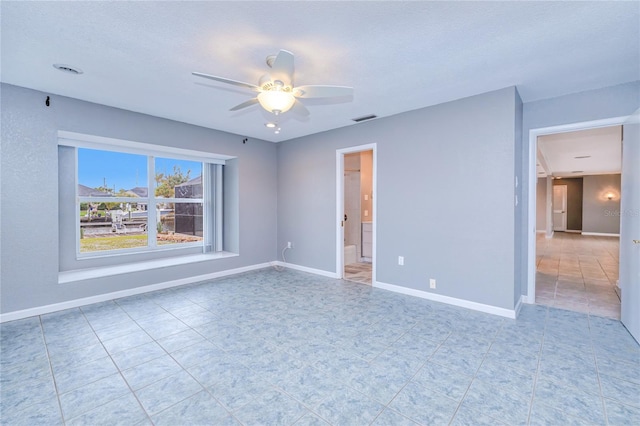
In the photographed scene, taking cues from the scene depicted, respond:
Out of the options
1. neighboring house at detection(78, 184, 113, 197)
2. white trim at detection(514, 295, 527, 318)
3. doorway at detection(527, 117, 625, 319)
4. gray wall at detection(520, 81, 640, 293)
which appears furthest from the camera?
neighboring house at detection(78, 184, 113, 197)

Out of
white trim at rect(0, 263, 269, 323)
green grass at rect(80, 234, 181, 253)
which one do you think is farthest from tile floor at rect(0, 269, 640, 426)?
green grass at rect(80, 234, 181, 253)

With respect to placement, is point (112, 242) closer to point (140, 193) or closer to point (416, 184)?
point (140, 193)

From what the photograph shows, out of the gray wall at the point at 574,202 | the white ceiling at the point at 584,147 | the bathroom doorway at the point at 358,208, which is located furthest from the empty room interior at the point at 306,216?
the gray wall at the point at 574,202

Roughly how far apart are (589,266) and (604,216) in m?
8.33

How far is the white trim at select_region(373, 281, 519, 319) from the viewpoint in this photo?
3176mm

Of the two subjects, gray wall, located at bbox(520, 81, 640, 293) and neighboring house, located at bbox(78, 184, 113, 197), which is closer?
gray wall, located at bbox(520, 81, 640, 293)

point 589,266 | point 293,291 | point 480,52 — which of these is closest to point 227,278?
point 293,291

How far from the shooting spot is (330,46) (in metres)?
2.31

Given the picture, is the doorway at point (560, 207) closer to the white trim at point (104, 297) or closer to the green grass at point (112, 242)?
the white trim at point (104, 297)

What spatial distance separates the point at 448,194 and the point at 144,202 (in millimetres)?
4644

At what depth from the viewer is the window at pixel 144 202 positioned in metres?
4.11

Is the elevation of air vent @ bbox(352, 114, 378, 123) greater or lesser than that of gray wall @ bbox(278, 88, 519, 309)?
greater

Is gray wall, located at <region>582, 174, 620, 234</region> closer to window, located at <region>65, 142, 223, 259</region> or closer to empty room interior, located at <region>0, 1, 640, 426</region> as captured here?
empty room interior, located at <region>0, 1, 640, 426</region>

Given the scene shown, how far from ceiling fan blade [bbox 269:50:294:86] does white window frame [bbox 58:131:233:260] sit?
9.79 feet
